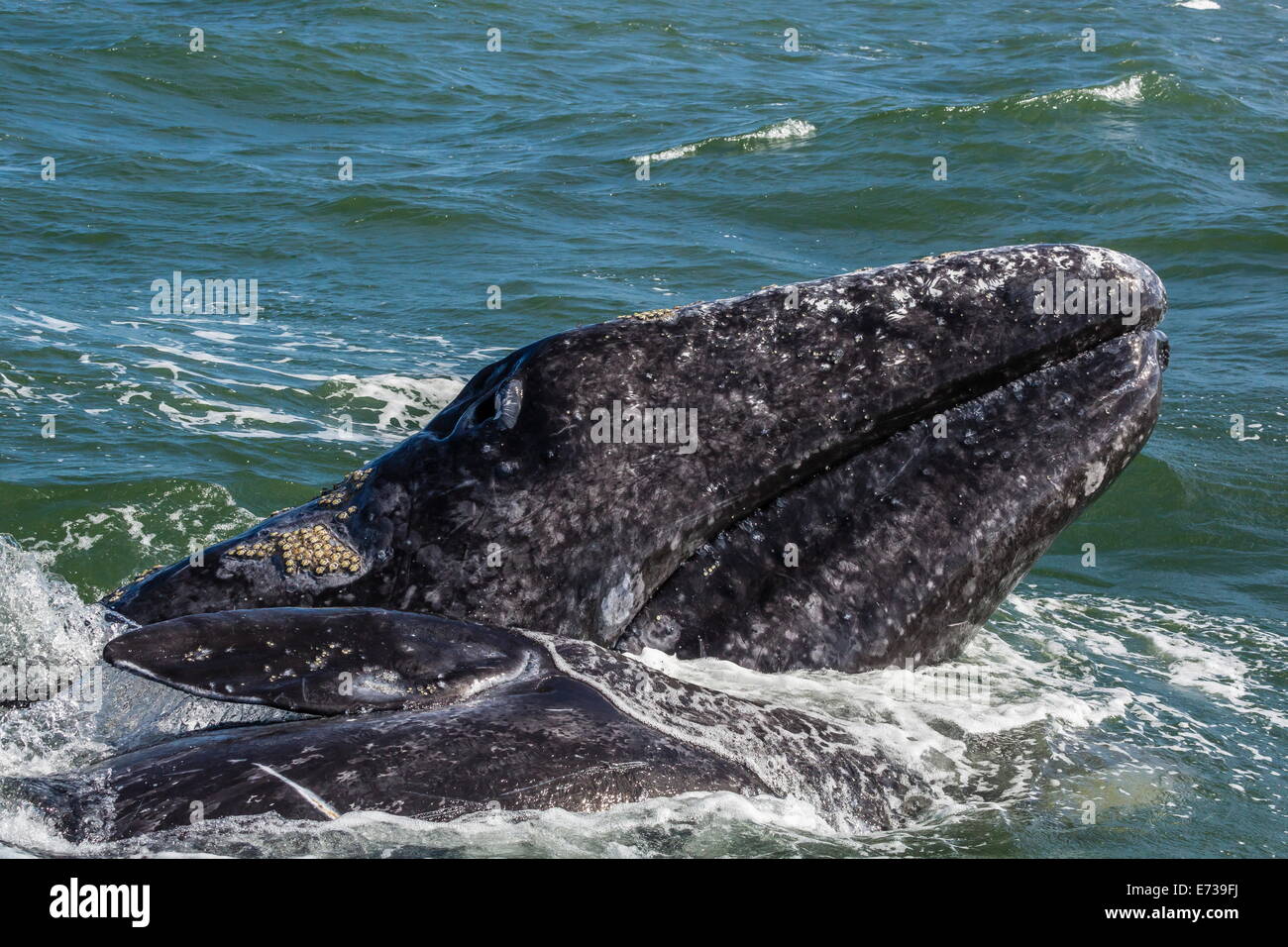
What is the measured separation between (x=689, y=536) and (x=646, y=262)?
13.0 m

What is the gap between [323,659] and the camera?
5.11 m

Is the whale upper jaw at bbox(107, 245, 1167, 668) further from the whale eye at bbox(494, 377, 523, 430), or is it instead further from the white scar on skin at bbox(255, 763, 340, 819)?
the white scar on skin at bbox(255, 763, 340, 819)

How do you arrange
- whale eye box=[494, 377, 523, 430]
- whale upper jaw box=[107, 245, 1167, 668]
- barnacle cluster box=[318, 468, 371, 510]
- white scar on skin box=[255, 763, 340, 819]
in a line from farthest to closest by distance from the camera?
barnacle cluster box=[318, 468, 371, 510] < whale eye box=[494, 377, 523, 430] < whale upper jaw box=[107, 245, 1167, 668] < white scar on skin box=[255, 763, 340, 819]

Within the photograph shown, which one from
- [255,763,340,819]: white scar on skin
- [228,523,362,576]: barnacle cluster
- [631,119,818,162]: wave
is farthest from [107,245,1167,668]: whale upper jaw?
[631,119,818,162]: wave

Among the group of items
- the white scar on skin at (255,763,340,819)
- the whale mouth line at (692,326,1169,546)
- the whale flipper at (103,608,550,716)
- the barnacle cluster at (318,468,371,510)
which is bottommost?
the white scar on skin at (255,763,340,819)

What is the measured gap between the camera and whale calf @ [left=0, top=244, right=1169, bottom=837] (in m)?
5.11

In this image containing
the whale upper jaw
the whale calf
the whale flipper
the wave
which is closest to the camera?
the whale flipper

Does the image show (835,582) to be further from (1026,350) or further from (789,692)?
(1026,350)

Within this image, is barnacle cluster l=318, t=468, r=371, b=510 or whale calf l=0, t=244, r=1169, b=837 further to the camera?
barnacle cluster l=318, t=468, r=371, b=510

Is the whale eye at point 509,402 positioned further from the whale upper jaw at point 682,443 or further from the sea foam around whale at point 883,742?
the sea foam around whale at point 883,742

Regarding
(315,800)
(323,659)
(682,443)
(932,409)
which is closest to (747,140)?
(932,409)

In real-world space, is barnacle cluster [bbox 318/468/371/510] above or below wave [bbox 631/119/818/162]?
below

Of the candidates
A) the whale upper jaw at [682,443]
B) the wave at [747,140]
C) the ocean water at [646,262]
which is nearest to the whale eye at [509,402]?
the whale upper jaw at [682,443]

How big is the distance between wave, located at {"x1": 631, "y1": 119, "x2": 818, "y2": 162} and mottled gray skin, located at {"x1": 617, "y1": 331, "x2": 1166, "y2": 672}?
706 inches
